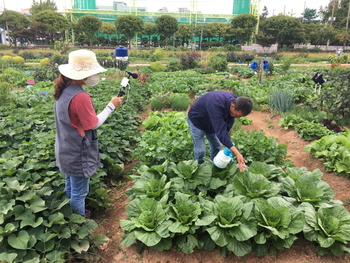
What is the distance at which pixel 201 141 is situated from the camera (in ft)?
11.1

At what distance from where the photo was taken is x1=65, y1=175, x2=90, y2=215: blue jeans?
2443 mm

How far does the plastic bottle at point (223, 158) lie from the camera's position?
9.53ft

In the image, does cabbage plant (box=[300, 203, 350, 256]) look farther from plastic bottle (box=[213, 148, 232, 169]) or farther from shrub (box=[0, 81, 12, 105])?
shrub (box=[0, 81, 12, 105])

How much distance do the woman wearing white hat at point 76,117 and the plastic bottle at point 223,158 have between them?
132 cm

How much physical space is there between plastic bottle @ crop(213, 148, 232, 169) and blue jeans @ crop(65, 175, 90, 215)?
→ 1422 millimetres

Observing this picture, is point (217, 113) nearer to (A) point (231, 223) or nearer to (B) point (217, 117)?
(B) point (217, 117)

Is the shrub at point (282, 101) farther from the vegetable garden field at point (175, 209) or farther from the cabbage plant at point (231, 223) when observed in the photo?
the cabbage plant at point (231, 223)

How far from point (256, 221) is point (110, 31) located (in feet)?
142

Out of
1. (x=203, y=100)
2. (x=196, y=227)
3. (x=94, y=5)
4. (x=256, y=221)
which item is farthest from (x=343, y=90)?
(x=94, y=5)

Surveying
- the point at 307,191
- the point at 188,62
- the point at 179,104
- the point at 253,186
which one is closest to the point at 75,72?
the point at 253,186

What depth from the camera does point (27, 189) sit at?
253 centimetres

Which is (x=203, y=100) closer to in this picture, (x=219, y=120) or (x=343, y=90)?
(x=219, y=120)

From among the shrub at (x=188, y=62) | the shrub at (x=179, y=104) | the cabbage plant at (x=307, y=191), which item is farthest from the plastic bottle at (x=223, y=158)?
the shrub at (x=188, y=62)

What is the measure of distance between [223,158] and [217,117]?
1.70ft
